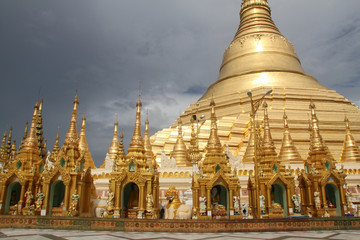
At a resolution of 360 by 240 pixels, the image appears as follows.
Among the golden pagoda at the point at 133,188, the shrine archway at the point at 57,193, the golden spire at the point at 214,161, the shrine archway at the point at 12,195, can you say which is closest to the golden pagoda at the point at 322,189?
the golden spire at the point at 214,161

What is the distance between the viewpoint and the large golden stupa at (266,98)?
95.5 ft

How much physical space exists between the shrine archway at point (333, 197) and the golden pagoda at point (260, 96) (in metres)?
4.87

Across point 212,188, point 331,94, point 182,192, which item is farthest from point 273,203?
point 331,94

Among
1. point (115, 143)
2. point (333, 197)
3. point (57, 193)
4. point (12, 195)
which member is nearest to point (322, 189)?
point (333, 197)

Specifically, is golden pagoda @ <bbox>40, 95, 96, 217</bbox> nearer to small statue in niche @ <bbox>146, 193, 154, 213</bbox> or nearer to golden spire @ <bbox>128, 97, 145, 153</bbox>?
golden spire @ <bbox>128, 97, 145, 153</bbox>

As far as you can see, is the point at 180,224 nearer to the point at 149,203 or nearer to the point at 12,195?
the point at 149,203

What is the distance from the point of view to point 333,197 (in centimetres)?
1828

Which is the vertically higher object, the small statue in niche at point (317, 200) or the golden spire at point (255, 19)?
the golden spire at point (255, 19)

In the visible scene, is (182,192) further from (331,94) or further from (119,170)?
(331,94)

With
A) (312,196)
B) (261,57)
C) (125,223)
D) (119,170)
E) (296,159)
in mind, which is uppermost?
(261,57)

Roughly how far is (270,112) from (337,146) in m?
6.59

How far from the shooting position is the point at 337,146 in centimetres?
2822

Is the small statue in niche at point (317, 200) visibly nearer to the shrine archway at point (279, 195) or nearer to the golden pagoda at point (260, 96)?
the shrine archway at point (279, 195)

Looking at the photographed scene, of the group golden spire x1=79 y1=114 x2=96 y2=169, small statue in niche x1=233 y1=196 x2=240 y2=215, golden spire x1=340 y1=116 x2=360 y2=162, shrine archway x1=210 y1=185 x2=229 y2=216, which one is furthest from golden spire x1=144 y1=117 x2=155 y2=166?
golden spire x1=340 y1=116 x2=360 y2=162
